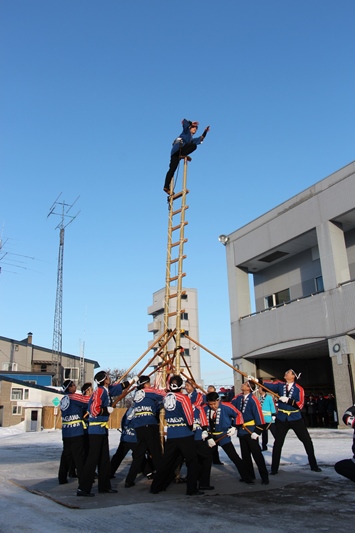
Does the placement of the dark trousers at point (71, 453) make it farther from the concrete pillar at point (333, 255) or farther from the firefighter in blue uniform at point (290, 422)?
the concrete pillar at point (333, 255)

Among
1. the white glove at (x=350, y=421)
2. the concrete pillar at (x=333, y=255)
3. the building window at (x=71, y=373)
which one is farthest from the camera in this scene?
the building window at (x=71, y=373)

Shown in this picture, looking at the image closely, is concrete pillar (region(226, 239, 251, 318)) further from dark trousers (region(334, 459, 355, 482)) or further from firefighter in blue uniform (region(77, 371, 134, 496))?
dark trousers (region(334, 459, 355, 482))

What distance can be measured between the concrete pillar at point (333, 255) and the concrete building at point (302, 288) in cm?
5

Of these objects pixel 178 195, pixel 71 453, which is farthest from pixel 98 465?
pixel 178 195

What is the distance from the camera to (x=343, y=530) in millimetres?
4781

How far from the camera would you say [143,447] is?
8.13 m

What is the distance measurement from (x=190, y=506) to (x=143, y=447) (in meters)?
2.10

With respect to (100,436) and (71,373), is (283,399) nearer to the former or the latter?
(100,436)

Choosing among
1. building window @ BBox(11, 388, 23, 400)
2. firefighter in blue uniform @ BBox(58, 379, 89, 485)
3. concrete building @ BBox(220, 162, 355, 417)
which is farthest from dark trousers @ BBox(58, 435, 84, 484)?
building window @ BBox(11, 388, 23, 400)

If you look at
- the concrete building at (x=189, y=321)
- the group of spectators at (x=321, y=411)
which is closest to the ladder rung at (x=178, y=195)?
the group of spectators at (x=321, y=411)

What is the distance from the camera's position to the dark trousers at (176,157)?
10.5 m

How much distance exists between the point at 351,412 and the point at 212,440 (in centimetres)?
270

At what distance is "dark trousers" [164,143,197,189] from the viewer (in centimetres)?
1045

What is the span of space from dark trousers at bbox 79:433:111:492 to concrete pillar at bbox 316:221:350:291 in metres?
17.8
